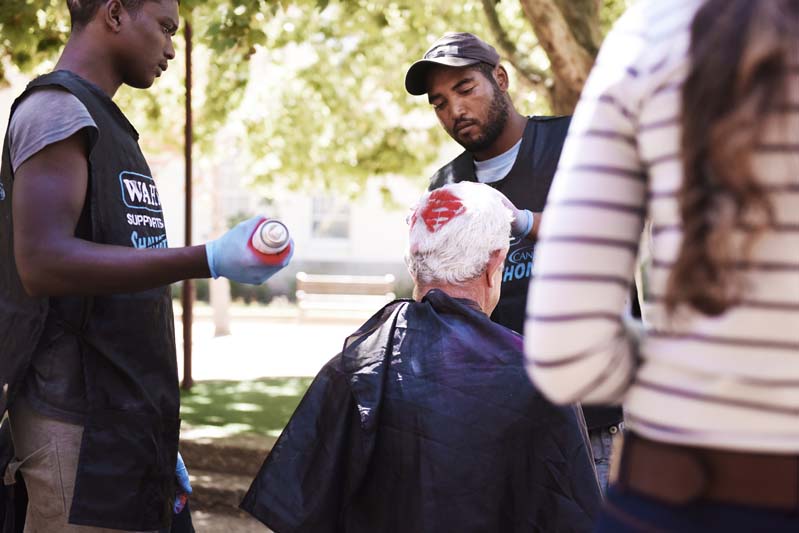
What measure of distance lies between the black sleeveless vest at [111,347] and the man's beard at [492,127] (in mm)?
1404

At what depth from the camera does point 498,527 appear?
7.91 feet

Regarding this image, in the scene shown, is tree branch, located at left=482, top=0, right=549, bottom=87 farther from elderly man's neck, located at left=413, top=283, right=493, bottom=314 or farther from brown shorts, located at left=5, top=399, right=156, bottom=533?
brown shorts, located at left=5, top=399, right=156, bottom=533

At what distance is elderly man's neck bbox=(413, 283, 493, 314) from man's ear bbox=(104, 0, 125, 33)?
976 mm

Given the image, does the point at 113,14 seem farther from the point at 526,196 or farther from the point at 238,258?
the point at 526,196

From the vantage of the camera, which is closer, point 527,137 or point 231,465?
point 527,137

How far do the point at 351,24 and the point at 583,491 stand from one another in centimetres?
779

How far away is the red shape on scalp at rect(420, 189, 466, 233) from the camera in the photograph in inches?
99.3

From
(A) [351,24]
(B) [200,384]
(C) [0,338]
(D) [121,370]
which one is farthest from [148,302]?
(A) [351,24]

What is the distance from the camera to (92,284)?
2.13 m

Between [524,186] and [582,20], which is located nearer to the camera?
[524,186]

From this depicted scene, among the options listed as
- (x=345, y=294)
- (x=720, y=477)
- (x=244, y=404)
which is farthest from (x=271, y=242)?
(x=345, y=294)

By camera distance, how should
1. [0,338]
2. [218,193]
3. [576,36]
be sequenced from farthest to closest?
[218,193], [576,36], [0,338]

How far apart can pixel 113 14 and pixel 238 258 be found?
761 millimetres

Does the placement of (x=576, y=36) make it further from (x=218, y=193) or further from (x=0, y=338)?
(x=218, y=193)
